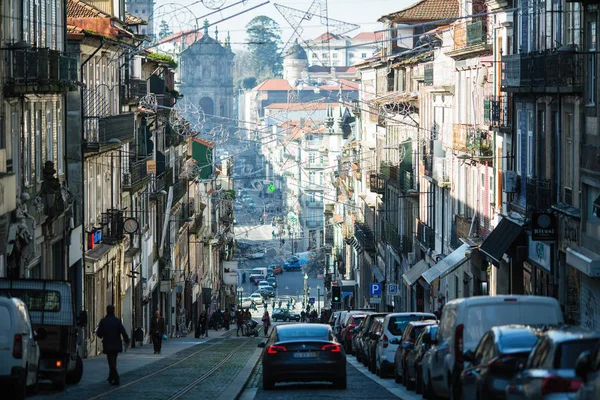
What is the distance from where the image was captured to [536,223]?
109ft

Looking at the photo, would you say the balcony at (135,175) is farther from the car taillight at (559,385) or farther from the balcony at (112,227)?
the car taillight at (559,385)

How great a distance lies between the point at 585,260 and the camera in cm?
2909

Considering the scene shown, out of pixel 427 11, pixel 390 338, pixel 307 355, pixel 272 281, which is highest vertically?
pixel 427 11

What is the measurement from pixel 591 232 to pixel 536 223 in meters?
3.23

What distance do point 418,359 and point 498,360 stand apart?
296 inches

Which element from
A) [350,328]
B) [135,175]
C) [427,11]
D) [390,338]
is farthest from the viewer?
[427,11]

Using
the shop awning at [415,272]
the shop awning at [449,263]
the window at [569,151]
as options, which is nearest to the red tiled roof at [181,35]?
the window at [569,151]

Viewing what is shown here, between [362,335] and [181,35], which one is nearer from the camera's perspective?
[181,35]

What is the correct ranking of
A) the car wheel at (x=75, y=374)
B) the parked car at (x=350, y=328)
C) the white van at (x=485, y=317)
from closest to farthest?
the white van at (x=485, y=317)
the car wheel at (x=75, y=374)
the parked car at (x=350, y=328)

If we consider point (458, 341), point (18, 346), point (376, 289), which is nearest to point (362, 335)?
point (18, 346)

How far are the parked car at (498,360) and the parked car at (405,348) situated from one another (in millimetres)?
7835

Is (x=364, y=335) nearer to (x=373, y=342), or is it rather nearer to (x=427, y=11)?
(x=373, y=342)

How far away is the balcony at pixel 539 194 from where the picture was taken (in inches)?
1357

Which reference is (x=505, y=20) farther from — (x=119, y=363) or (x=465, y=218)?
(x=119, y=363)
